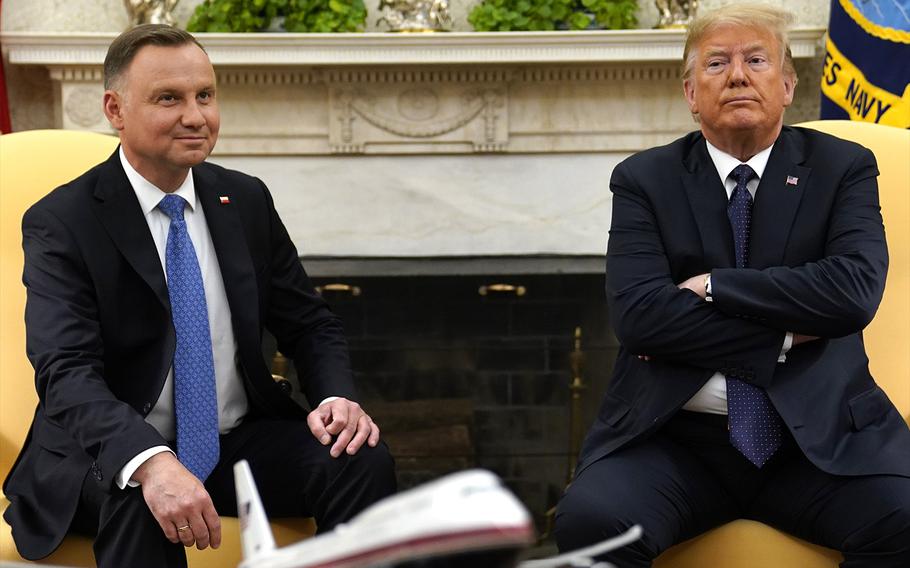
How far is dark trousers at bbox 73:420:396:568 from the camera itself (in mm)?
1915

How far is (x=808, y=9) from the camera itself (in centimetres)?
388

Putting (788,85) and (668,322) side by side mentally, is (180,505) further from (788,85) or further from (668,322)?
(788,85)

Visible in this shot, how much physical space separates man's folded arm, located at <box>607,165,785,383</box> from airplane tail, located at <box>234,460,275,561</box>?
40.9 inches

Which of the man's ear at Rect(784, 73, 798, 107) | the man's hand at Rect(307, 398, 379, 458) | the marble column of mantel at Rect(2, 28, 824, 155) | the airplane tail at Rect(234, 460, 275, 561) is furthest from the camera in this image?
the marble column of mantel at Rect(2, 28, 824, 155)

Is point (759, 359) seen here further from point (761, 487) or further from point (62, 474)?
point (62, 474)

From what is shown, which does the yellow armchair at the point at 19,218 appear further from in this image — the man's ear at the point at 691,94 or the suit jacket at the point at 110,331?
the man's ear at the point at 691,94

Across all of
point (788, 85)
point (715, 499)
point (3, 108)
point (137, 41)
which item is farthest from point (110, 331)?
point (3, 108)

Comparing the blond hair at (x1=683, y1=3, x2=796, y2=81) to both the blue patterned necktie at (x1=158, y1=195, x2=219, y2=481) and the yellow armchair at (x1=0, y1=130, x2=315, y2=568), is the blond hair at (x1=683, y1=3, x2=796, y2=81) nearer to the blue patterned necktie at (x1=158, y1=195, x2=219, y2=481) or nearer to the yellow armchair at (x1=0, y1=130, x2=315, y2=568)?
the blue patterned necktie at (x1=158, y1=195, x2=219, y2=481)

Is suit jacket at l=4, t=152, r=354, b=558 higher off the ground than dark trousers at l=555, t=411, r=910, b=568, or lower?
higher

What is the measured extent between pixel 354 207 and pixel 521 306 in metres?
0.64

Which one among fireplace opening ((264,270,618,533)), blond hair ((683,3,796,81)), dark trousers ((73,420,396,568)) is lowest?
fireplace opening ((264,270,618,533))

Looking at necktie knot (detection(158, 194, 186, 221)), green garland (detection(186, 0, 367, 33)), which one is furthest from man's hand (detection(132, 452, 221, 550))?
green garland (detection(186, 0, 367, 33))

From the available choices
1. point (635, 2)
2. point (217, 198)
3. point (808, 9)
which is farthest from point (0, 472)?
point (808, 9)

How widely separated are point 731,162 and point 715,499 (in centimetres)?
61
